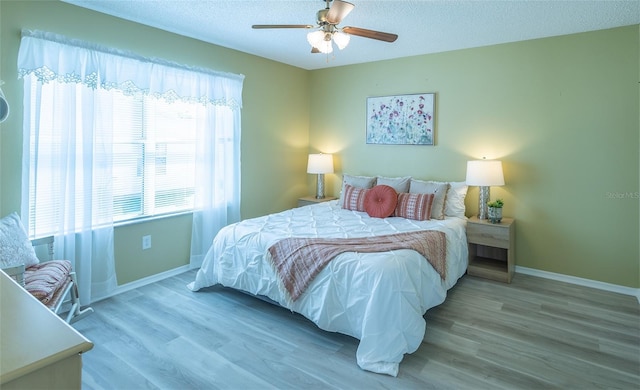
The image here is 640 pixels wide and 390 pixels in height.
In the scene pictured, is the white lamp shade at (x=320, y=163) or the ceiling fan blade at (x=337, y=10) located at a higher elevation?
the ceiling fan blade at (x=337, y=10)

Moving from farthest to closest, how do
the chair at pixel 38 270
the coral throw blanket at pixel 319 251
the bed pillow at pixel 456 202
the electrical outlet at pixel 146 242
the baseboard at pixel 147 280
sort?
the bed pillow at pixel 456 202
the electrical outlet at pixel 146 242
the baseboard at pixel 147 280
the coral throw blanket at pixel 319 251
the chair at pixel 38 270

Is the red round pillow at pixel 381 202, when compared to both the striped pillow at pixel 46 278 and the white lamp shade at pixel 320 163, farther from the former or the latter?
the striped pillow at pixel 46 278

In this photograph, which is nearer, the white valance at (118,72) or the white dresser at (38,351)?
the white dresser at (38,351)

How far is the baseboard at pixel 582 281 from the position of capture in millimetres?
3439

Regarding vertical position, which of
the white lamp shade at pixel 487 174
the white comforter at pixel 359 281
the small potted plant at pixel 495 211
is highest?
the white lamp shade at pixel 487 174

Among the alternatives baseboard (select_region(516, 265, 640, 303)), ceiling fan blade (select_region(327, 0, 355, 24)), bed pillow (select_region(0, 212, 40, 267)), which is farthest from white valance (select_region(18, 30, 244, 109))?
baseboard (select_region(516, 265, 640, 303))

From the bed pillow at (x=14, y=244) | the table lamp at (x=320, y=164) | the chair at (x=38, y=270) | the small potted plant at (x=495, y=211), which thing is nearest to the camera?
the chair at (x=38, y=270)

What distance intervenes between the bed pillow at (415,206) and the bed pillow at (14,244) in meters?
3.14

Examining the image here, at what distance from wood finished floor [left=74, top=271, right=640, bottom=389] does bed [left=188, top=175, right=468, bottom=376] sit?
160 millimetres

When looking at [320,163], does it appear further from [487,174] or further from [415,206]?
[487,174]

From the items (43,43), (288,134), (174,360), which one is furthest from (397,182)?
(43,43)

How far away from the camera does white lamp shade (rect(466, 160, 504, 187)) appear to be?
3697 millimetres

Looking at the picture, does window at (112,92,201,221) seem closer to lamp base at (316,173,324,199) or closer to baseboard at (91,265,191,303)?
baseboard at (91,265,191,303)

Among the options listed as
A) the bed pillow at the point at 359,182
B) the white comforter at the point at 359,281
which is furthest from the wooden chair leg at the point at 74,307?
the bed pillow at the point at 359,182
